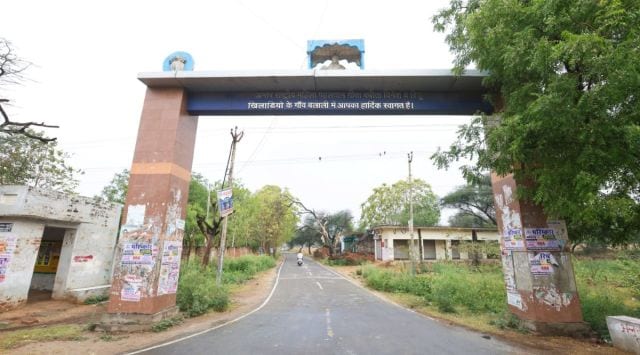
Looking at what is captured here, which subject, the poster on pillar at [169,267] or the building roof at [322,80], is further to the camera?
the building roof at [322,80]

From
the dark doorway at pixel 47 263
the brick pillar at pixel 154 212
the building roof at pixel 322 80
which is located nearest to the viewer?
the brick pillar at pixel 154 212

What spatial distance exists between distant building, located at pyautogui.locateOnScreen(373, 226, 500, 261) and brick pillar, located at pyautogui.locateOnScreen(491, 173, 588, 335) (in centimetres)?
2738

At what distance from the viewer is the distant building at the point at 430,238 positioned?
35938 mm

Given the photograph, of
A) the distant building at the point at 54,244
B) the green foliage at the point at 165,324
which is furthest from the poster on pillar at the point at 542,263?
the distant building at the point at 54,244

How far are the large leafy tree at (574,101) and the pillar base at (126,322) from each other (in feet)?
30.4

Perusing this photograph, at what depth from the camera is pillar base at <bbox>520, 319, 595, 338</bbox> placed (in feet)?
24.5

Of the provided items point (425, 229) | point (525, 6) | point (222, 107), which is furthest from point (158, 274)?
point (425, 229)

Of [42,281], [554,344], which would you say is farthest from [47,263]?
[554,344]

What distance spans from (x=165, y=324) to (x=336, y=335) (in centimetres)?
454

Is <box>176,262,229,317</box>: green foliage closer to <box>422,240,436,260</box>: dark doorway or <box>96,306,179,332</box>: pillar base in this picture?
<box>96,306,179,332</box>: pillar base

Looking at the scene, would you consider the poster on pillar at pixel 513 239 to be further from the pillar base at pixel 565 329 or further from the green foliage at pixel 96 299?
the green foliage at pixel 96 299

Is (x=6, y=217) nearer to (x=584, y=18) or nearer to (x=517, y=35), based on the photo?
(x=517, y=35)

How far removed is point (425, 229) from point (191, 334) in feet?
106

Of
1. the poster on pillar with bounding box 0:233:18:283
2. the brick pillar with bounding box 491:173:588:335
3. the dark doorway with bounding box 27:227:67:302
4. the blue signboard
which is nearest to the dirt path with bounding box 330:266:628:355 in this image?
the brick pillar with bounding box 491:173:588:335
